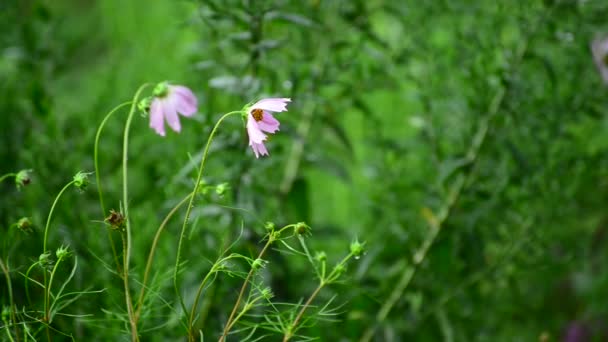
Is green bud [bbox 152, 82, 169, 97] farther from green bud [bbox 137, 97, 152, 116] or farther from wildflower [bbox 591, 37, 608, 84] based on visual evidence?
wildflower [bbox 591, 37, 608, 84]

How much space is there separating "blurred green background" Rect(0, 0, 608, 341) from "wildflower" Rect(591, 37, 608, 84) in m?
0.01

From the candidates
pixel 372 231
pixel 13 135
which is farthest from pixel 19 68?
pixel 372 231

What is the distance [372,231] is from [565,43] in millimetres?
367

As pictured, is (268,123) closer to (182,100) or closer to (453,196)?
(182,100)

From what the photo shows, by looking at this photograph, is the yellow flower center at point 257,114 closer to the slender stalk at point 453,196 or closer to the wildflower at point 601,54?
the slender stalk at point 453,196

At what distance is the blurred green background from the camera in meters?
0.67

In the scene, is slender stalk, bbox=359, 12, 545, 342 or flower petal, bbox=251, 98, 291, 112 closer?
flower petal, bbox=251, 98, 291, 112

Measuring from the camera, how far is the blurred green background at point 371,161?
0.67 meters

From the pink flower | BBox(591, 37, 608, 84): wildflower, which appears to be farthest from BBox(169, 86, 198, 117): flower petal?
BBox(591, 37, 608, 84): wildflower

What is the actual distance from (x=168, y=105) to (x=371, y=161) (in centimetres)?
61

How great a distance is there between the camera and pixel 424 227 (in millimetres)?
872

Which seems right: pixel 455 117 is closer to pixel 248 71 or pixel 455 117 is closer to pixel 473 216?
pixel 473 216

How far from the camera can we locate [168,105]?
365 mm

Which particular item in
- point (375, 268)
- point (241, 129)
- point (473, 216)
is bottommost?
point (375, 268)
